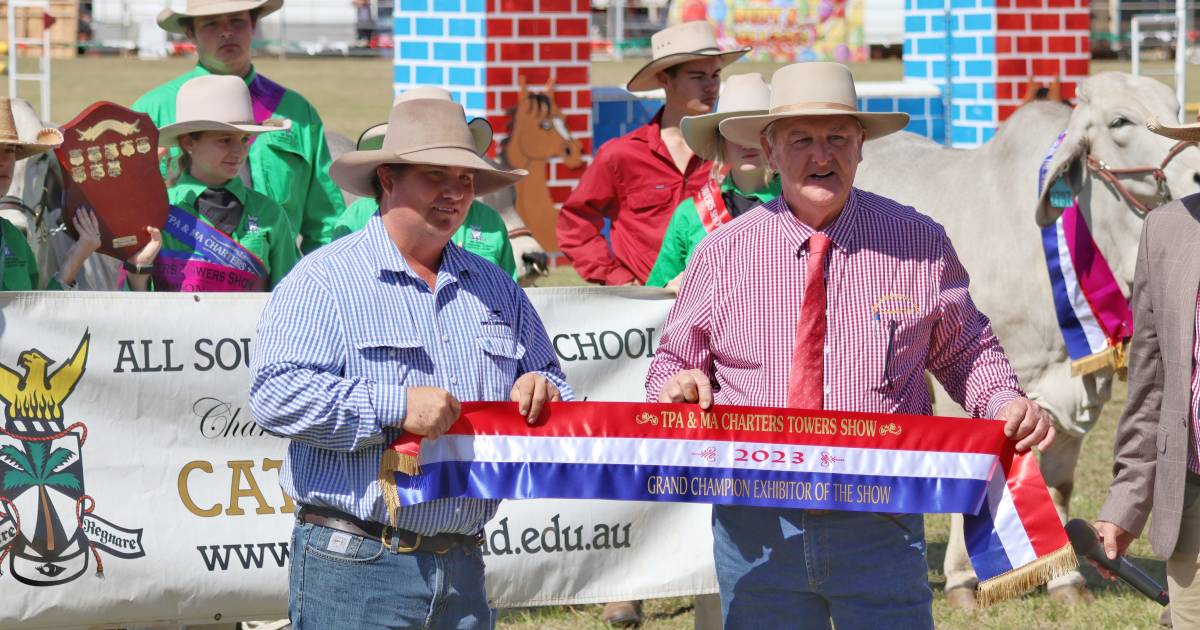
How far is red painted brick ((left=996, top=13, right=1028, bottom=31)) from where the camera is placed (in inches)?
459

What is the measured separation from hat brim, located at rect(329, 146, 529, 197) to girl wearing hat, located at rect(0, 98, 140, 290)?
5.05ft

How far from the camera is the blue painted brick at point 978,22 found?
1166 centimetres

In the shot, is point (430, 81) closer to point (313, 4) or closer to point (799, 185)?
point (799, 185)

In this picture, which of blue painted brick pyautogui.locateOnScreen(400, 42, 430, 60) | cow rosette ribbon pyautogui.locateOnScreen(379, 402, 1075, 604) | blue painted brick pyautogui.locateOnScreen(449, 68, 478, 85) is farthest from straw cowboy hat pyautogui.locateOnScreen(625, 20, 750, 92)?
blue painted brick pyautogui.locateOnScreen(400, 42, 430, 60)

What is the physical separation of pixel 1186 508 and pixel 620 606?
301 centimetres

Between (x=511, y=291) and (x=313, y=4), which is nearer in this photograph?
(x=511, y=291)

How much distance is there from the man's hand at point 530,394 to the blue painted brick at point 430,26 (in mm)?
7224

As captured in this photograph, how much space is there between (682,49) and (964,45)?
591 centimetres

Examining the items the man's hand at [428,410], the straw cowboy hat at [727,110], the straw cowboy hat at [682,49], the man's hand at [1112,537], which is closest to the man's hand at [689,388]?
the man's hand at [428,410]

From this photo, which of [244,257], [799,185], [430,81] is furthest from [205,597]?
[430,81]

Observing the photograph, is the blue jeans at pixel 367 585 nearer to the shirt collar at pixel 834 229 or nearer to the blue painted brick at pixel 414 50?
the shirt collar at pixel 834 229

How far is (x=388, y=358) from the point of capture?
3834 mm

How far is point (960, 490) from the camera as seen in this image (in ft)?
13.6

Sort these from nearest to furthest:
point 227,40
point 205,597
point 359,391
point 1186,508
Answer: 1. point 359,391
2. point 1186,508
3. point 205,597
4. point 227,40
